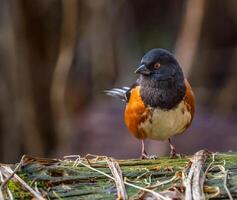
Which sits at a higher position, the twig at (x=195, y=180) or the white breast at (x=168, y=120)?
the white breast at (x=168, y=120)

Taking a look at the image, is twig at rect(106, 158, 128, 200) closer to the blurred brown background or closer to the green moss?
the green moss

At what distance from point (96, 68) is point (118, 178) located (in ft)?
17.0

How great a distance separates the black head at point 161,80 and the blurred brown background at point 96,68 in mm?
2260

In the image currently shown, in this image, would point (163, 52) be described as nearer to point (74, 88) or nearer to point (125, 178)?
point (125, 178)

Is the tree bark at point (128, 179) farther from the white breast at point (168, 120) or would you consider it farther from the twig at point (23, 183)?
the white breast at point (168, 120)

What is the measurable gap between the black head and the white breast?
4cm

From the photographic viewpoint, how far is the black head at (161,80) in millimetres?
3648

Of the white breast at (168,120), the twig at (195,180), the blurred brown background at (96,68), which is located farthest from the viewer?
the blurred brown background at (96,68)

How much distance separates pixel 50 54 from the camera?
7.34 meters

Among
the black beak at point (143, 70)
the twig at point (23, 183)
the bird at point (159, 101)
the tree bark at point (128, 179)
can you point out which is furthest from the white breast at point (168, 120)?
the twig at point (23, 183)

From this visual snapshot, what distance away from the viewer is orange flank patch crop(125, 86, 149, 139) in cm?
363

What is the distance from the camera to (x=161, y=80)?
3750 mm

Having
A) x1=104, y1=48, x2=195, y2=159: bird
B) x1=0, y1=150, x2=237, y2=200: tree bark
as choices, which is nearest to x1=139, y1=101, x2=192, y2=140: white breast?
x1=104, y1=48, x2=195, y2=159: bird

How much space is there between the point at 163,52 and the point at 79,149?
10.4ft
